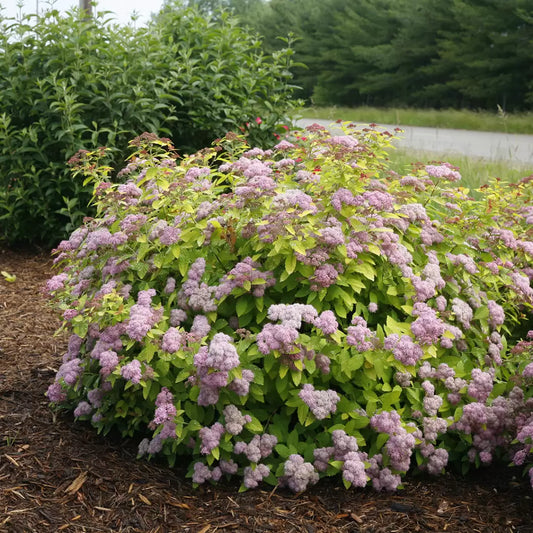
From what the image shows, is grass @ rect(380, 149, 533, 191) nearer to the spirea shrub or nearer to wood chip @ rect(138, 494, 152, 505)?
the spirea shrub

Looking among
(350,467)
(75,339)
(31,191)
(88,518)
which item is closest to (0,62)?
(31,191)

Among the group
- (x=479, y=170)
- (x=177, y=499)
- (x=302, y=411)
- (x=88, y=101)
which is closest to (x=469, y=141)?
(x=479, y=170)

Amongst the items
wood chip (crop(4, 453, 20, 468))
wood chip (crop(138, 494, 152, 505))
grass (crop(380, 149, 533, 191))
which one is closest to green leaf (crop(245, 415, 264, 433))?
wood chip (crop(138, 494, 152, 505))

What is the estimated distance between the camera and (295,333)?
257cm

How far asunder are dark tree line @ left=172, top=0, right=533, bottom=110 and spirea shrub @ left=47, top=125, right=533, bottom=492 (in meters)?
17.0

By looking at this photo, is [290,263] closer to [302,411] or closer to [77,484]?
[302,411]

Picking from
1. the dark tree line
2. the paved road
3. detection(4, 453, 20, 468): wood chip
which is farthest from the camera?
the dark tree line

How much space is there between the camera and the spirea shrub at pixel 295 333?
2684 mm

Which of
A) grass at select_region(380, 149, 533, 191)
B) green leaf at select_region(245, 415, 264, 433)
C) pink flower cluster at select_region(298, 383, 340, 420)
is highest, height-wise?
grass at select_region(380, 149, 533, 191)

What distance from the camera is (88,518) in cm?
263

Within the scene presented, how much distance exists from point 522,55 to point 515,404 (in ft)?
76.2

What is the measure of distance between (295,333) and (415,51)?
29103mm

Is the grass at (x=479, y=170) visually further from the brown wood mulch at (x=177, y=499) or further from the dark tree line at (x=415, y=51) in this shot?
the dark tree line at (x=415, y=51)

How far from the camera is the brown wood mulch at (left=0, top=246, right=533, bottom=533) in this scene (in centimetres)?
259
